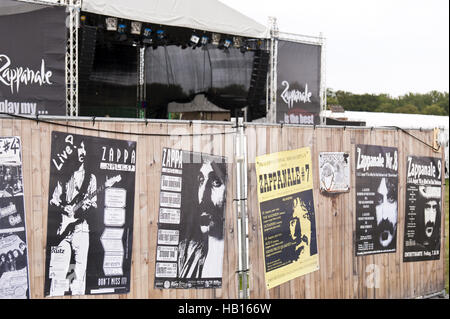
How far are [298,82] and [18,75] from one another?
737 centimetres

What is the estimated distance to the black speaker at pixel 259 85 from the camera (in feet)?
43.5

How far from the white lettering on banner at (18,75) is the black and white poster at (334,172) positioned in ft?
16.5

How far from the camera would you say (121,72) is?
1330cm

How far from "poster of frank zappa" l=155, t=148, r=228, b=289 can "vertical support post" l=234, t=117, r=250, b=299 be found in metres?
0.18

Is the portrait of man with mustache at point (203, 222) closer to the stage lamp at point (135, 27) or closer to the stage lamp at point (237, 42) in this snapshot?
the stage lamp at point (135, 27)

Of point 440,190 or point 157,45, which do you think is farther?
point 157,45

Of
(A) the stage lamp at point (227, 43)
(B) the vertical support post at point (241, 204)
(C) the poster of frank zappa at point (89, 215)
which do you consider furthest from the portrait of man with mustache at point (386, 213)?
(A) the stage lamp at point (227, 43)

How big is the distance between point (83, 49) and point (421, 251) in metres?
7.14

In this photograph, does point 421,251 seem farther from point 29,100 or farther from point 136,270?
point 29,100

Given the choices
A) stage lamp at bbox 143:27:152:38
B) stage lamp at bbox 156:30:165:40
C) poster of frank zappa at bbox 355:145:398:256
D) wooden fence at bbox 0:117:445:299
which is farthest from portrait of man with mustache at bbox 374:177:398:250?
stage lamp at bbox 156:30:165:40

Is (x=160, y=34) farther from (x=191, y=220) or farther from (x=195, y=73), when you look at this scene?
(x=191, y=220)

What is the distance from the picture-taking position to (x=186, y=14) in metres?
11.5
